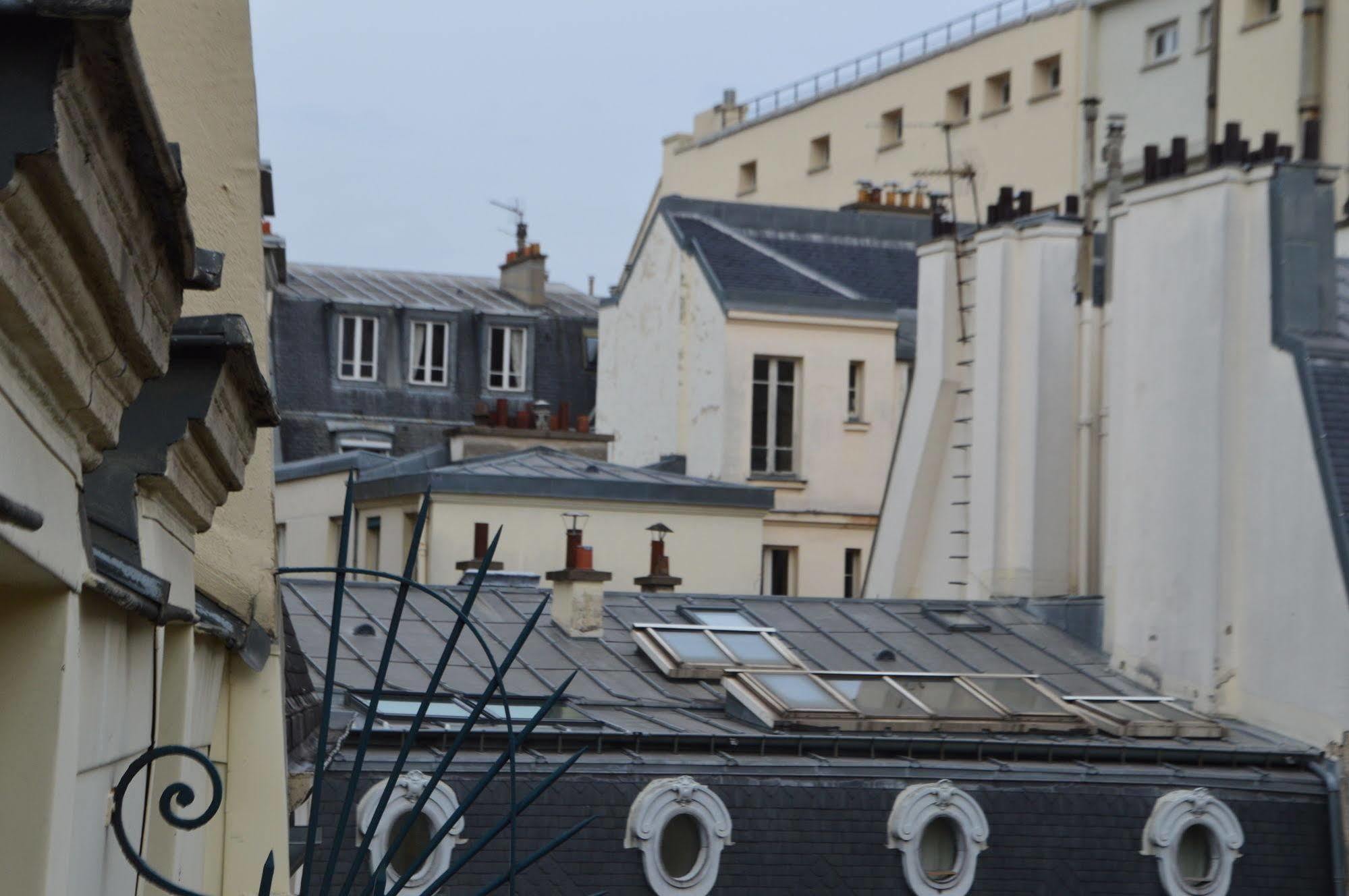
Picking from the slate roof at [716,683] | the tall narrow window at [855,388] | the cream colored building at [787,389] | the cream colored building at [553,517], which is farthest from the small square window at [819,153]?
the slate roof at [716,683]

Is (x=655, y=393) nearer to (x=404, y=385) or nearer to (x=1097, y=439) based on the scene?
(x=404, y=385)

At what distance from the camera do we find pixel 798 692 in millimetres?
17594

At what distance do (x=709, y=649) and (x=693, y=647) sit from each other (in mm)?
142

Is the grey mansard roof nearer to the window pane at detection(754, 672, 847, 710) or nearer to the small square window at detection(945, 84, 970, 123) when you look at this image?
the small square window at detection(945, 84, 970, 123)

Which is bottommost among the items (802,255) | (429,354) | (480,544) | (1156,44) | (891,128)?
(480,544)

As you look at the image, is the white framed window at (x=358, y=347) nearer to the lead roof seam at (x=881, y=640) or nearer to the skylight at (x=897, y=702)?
the lead roof seam at (x=881, y=640)

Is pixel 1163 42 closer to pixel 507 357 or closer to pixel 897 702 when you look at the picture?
pixel 507 357

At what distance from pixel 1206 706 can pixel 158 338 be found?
54.9 ft

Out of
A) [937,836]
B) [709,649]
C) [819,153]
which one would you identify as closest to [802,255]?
[819,153]

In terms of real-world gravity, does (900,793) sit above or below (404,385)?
below

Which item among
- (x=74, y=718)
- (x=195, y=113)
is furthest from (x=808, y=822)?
(x=74, y=718)

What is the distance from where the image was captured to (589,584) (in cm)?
1917

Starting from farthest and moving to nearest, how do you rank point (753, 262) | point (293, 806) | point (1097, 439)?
1. point (753, 262)
2. point (1097, 439)
3. point (293, 806)

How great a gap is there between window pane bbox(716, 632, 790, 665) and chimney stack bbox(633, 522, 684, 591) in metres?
5.49
